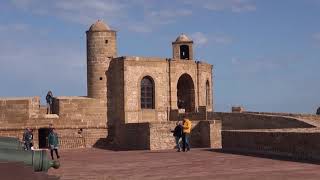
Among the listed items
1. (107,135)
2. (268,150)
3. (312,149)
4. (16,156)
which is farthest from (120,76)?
(16,156)

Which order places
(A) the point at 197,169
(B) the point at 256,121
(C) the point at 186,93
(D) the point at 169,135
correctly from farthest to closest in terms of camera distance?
(C) the point at 186,93 → (B) the point at 256,121 → (D) the point at 169,135 → (A) the point at 197,169

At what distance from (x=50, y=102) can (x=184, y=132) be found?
39.1 feet

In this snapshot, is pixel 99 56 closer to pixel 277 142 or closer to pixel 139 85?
pixel 139 85

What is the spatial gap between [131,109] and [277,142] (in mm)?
15251

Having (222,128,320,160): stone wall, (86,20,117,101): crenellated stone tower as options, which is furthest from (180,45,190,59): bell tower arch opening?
(222,128,320,160): stone wall

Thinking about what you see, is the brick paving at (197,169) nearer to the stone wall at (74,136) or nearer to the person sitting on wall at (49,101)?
the stone wall at (74,136)

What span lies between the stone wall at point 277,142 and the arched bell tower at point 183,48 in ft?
55.7

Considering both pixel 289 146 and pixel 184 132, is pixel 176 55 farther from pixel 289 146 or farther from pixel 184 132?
pixel 289 146

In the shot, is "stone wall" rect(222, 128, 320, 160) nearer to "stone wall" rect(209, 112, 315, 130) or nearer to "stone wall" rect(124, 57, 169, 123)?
"stone wall" rect(209, 112, 315, 130)

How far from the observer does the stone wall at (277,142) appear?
15.6 metres

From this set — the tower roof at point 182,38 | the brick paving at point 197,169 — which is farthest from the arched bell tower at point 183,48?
the brick paving at point 197,169

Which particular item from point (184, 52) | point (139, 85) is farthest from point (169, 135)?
point (184, 52)

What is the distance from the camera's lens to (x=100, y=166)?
53.9 feet

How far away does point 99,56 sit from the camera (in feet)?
105
